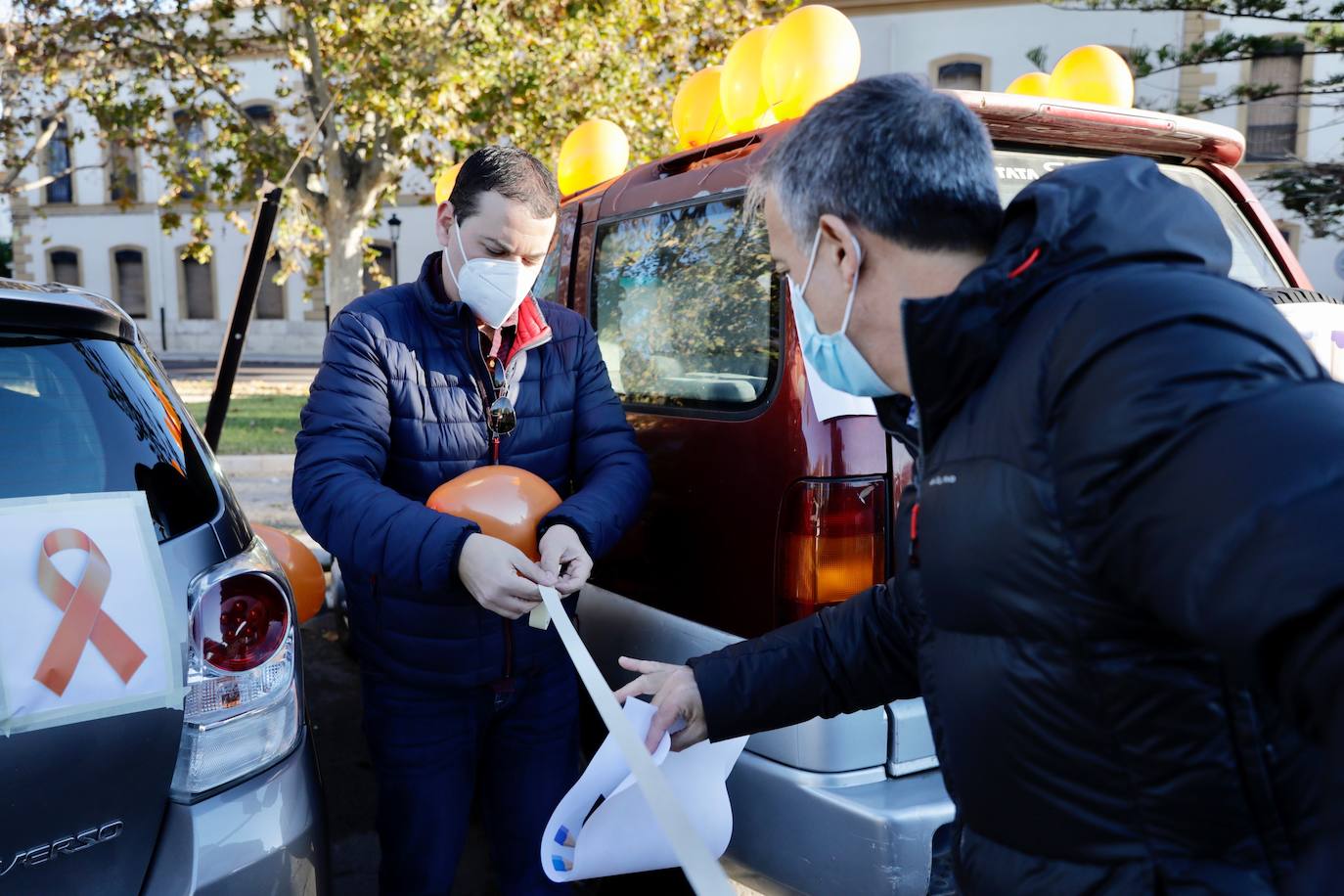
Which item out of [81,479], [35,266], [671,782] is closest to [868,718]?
[671,782]

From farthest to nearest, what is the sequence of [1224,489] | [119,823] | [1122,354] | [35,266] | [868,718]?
[35,266] < [868,718] < [119,823] < [1122,354] < [1224,489]

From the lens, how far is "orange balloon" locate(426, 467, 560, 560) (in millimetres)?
2137

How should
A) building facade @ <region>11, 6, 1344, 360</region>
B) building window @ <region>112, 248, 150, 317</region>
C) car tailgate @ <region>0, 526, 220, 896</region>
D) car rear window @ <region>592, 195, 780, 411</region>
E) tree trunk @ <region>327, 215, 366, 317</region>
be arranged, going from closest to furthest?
car tailgate @ <region>0, 526, 220, 896</region> < car rear window @ <region>592, 195, 780, 411</region> < tree trunk @ <region>327, 215, 366, 317</region> < building facade @ <region>11, 6, 1344, 360</region> < building window @ <region>112, 248, 150, 317</region>

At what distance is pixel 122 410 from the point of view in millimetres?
2041

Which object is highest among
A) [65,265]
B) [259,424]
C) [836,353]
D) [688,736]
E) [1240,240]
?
[65,265]

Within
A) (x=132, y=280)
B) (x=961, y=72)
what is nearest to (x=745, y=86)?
(x=961, y=72)

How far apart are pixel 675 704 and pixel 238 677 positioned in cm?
89

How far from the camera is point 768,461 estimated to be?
2.43 metres

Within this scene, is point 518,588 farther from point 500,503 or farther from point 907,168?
point 907,168

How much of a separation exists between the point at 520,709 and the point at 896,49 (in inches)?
962

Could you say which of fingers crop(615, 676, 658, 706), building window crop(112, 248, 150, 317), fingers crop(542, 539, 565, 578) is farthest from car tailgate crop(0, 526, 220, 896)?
building window crop(112, 248, 150, 317)

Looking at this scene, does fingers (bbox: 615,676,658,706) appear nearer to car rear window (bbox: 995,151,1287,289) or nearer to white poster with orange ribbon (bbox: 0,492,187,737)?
white poster with orange ribbon (bbox: 0,492,187,737)

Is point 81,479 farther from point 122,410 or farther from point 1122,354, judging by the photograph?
point 1122,354

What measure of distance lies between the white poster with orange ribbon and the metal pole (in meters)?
1.80
